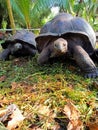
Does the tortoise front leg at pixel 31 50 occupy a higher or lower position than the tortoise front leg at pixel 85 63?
lower

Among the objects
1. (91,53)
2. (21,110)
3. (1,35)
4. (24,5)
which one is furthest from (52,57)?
(1,35)

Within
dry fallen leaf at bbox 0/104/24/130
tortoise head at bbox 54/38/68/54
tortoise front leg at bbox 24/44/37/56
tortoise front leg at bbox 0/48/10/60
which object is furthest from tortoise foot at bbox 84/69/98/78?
tortoise front leg at bbox 0/48/10/60

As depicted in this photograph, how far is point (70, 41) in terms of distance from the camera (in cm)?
302

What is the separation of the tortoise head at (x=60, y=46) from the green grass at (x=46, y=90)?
0.71ft

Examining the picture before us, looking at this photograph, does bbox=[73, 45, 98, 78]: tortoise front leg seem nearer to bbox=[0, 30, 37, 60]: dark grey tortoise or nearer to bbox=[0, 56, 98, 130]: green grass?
bbox=[0, 56, 98, 130]: green grass

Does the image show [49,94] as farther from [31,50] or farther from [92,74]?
[31,50]

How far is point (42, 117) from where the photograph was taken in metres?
1.95

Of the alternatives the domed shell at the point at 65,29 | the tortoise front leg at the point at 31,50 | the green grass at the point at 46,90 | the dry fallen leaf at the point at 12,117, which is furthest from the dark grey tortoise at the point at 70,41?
the dry fallen leaf at the point at 12,117

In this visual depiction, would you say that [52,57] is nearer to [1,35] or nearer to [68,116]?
[68,116]

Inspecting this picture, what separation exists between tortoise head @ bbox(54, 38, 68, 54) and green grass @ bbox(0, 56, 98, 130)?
215mm

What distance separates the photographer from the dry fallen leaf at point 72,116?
1850mm

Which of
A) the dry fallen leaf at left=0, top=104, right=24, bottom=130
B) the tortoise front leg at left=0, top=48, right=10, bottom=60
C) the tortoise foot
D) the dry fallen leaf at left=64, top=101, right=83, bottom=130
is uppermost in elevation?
the dry fallen leaf at left=0, top=104, right=24, bottom=130

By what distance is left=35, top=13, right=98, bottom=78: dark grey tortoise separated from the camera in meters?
2.81

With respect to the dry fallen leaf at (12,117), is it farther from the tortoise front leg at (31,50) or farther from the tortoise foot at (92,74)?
the tortoise front leg at (31,50)
